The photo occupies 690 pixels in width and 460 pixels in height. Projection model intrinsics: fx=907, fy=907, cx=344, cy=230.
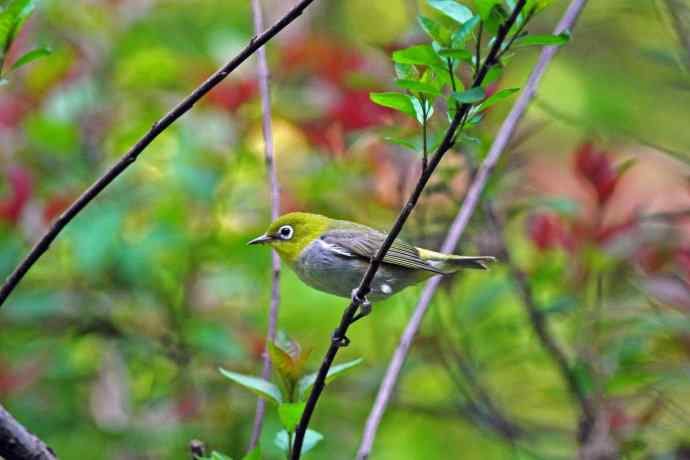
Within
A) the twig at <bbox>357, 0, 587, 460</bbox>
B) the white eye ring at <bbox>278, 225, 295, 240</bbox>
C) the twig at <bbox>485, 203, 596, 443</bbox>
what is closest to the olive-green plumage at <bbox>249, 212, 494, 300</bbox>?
A: the white eye ring at <bbox>278, 225, 295, 240</bbox>

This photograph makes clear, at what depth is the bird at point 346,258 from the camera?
2.91 metres

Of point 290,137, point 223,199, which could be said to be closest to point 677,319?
point 223,199

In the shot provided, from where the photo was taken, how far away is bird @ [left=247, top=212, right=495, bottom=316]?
2.91m

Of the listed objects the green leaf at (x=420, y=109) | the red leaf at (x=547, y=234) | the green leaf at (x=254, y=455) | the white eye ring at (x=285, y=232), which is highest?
the green leaf at (x=420, y=109)

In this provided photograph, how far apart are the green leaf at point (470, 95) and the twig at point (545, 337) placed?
1701 mm

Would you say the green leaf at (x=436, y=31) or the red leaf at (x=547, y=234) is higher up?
the green leaf at (x=436, y=31)

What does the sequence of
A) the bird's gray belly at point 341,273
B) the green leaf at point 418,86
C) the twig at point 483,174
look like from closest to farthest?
the green leaf at point 418,86 → the twig at point 483,174 → the bird's gray belly at point 341,273

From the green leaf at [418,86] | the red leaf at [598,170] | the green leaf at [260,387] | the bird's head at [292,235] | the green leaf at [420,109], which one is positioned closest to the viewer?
the green leaf at [418,86]

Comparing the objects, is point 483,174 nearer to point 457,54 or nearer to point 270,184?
point 270,184

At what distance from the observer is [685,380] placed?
101 inches

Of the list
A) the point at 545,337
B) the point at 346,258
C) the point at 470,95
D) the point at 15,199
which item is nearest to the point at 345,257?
the point at 346,258

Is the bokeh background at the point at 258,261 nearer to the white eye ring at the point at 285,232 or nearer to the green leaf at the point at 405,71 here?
the white eye ring at the point at 285,232

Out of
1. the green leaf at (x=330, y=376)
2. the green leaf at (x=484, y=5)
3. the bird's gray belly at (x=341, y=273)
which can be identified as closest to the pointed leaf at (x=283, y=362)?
the green leaf at (x=330, y=376)

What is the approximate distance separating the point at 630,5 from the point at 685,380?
4.81 feet
